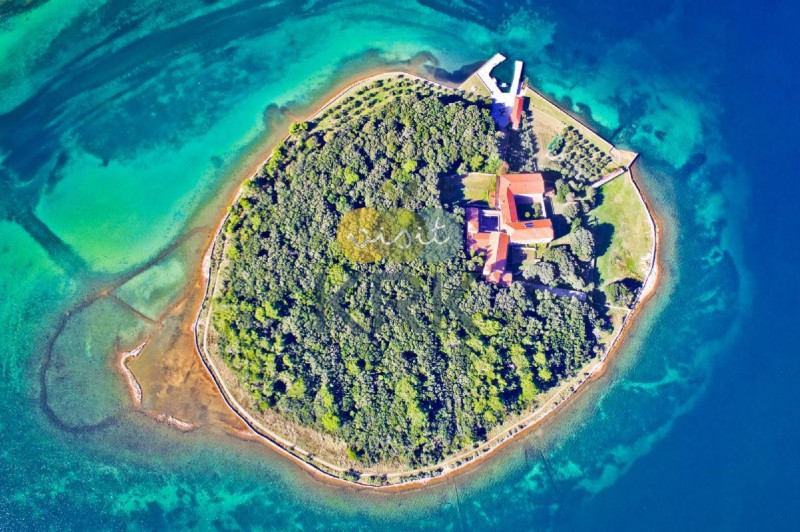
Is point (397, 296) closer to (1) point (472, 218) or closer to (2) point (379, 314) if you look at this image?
(2) point (379, 314)

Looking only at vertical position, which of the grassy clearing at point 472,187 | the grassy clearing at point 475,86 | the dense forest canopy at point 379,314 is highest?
the grassy clearing at point 475,86

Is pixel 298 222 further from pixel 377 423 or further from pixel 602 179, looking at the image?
pixel 602 179

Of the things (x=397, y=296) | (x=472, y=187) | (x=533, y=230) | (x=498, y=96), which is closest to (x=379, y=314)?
(x=397, y=296)

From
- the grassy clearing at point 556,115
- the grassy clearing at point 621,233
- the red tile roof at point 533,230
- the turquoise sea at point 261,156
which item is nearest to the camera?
the turquoise sea at point 261,156

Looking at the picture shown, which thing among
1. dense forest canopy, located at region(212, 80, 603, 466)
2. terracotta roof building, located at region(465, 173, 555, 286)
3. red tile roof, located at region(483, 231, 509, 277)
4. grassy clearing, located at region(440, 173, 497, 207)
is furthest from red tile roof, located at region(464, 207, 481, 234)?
red tile roof, located at region(483, 231, 509, 277)

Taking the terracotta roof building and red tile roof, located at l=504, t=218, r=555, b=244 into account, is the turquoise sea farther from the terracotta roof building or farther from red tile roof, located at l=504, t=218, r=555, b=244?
red tile roof, located at l=504, t=218, r=555, b=244

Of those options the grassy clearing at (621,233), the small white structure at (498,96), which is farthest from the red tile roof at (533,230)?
the small white structure at (498,96)

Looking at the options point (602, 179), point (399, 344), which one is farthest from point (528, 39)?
point (399, 344)

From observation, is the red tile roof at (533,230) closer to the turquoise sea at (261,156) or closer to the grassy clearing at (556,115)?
the grassy clearing at (556,115)
